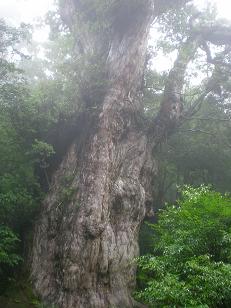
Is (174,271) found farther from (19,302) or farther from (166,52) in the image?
(166,52)

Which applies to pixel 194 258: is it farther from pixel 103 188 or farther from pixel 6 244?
pixel 6 244

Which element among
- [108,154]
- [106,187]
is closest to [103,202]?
[106,187]

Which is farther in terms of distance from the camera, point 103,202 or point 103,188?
point 103,188

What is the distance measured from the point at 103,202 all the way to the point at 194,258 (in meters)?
5.67

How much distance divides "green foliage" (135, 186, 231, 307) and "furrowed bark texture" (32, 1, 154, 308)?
2364 mm

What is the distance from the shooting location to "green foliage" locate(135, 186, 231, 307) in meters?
7.22

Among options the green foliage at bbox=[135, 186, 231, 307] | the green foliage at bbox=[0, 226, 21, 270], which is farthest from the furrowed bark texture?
the green foliage at bbox=[135, 186, 231, 307]

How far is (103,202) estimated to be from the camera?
13508 millimetres

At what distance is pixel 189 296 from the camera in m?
7.15

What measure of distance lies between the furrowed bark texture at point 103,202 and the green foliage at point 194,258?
236 centimetres

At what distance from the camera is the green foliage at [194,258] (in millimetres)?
7219

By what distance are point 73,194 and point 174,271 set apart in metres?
6.34

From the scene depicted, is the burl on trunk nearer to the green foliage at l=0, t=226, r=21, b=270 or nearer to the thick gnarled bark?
the thick gnarled bark

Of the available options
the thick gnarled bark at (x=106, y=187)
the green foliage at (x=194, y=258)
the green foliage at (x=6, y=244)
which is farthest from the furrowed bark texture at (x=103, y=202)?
the green foliage at (x=194, y=258)
